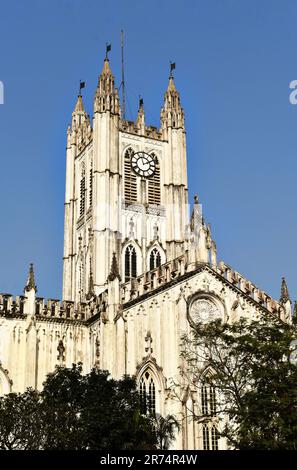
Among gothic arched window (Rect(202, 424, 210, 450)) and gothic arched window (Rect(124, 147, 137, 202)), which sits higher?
gothic arched window (Rect(124, 147, 137, 202))

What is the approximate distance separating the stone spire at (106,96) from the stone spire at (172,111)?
5.68 m

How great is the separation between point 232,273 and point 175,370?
8436 mm

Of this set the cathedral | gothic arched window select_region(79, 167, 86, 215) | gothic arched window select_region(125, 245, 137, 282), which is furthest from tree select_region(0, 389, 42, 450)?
gothic arched window select_region(79, 167, 86, 215)

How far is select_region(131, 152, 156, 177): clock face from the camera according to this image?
74.0 m

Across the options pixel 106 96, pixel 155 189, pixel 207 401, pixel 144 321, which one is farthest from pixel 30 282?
pixel 106 96

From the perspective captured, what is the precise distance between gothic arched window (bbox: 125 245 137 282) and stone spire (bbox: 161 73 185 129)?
14.7 meters

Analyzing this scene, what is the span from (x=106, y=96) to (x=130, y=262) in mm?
16472

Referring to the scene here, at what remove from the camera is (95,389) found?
1581 inches

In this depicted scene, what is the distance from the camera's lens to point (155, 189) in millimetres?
74500

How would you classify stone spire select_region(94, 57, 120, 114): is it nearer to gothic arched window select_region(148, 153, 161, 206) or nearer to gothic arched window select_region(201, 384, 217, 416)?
gothic arched window select_region(148, 153, 161, 206)

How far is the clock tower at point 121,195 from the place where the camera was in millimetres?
69938

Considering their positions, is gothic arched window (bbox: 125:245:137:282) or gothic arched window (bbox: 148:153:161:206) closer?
gothic arched window (bbox: 125:245:137:282)

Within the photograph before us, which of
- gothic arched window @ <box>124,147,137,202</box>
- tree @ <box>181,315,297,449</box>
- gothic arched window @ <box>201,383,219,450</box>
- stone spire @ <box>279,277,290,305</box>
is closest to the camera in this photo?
tree @ <box>181,315,297,449</box>
